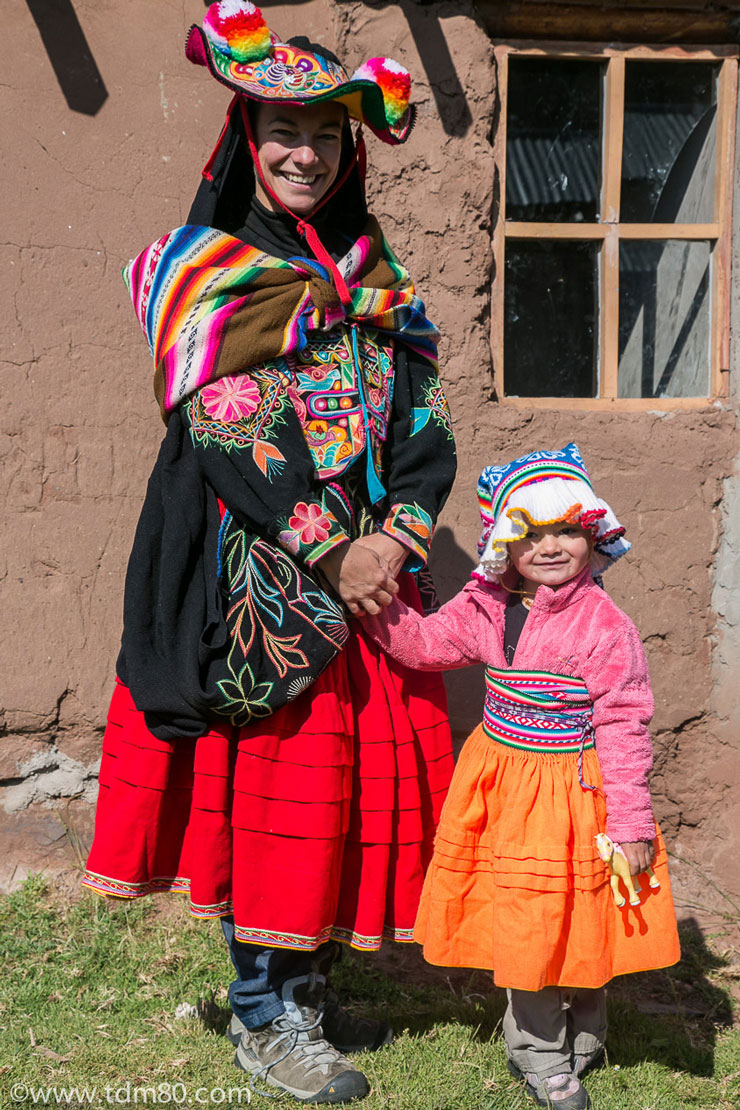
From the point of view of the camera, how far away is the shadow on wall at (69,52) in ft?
9.54

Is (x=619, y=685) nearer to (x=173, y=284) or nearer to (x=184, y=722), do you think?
(x=184, y=722)

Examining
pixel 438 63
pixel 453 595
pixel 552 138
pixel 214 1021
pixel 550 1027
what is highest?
pixel 438 63

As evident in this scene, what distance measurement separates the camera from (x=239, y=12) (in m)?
2.20

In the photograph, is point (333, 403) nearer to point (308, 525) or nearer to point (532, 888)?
point (308, 525)

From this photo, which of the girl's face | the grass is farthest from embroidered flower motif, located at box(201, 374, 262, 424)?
the grass

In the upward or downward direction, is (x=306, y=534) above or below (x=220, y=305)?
below

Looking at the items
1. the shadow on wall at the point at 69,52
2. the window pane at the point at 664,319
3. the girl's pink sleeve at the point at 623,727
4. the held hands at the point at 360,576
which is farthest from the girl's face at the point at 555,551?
the shadow on wall at the point at 69,52

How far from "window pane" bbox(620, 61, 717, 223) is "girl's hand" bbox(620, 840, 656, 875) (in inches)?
78.8

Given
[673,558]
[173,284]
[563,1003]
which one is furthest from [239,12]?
[563,1003]

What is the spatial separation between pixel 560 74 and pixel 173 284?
5.48 feet

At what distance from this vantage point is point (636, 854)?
214 cm

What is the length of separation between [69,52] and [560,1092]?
2962mm

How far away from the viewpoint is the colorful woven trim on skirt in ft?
7.28

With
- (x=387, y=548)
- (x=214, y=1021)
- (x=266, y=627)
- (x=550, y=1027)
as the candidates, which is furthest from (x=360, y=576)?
(x=214, y=1021)
